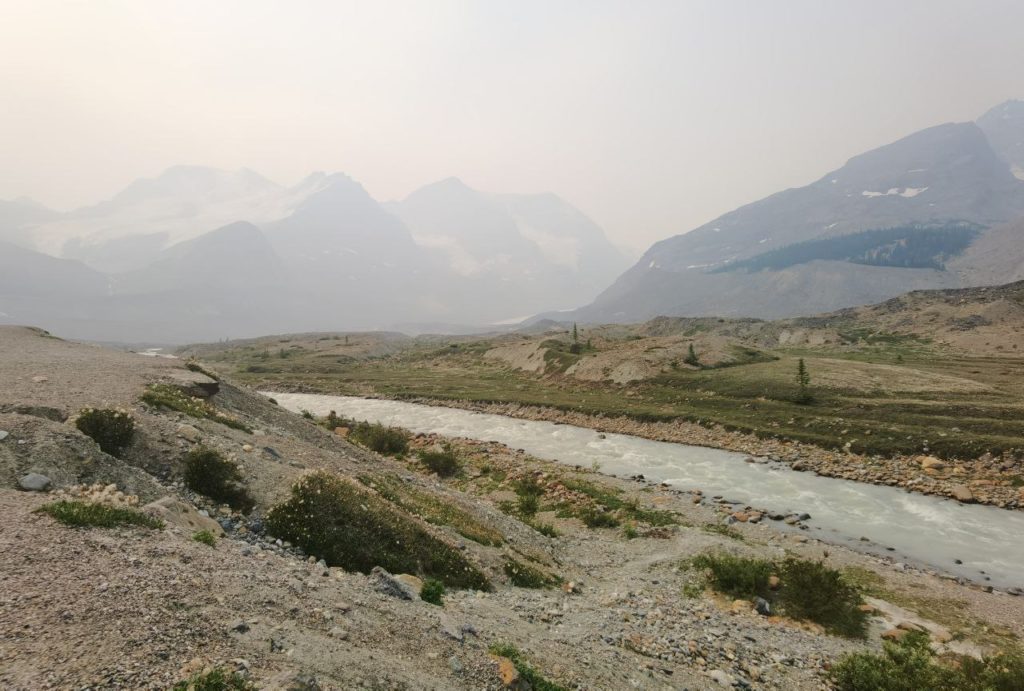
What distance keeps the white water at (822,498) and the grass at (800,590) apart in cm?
862

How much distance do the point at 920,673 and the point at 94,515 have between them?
18.9m

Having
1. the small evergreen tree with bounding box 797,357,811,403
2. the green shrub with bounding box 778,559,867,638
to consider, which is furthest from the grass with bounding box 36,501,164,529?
the small evergreen tree with bounding box 797,357,811,403

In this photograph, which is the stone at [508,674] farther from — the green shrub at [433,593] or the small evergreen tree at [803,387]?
the small evergreen tree at [803,387]

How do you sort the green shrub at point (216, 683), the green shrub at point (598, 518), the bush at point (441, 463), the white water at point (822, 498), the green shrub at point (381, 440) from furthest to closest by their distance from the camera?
the green shrub at point (381, 440)
the bush at point (441, 463)
the green shrub at point (598, 518)
the white water at point (822, 498)
the green shrub at point (216, 683)

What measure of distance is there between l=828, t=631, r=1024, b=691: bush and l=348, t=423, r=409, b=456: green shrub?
101 feet

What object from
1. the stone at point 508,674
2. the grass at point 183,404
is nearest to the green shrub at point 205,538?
the stone at point 508,674

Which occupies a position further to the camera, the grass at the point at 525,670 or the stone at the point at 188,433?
the stone at the point at 188,433

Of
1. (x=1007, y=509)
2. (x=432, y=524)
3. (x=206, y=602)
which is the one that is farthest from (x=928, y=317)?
(x=206, y=602)

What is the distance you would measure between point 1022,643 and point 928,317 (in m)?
128

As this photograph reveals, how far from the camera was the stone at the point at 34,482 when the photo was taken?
1085 cm

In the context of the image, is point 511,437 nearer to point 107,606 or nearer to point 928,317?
point 107,606

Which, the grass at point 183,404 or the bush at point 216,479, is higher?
the grass at point 183,404

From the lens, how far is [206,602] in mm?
7719

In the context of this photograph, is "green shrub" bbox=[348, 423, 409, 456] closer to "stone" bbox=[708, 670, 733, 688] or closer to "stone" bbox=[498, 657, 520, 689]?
"stone" bbox=[708, 670, 733, 688]
